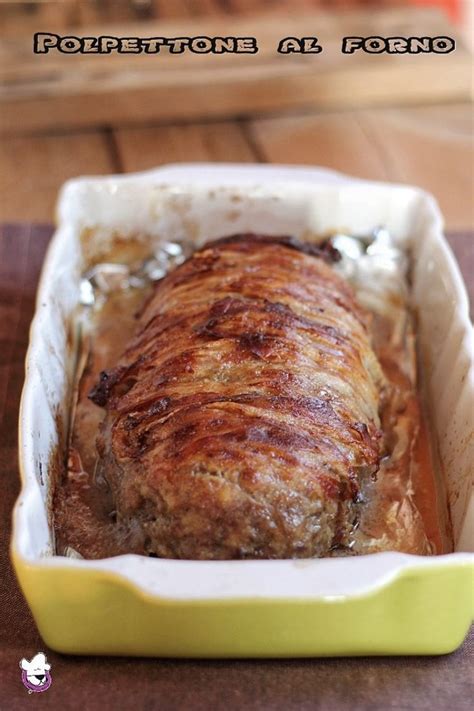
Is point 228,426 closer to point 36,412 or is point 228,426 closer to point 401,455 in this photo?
point 36,412

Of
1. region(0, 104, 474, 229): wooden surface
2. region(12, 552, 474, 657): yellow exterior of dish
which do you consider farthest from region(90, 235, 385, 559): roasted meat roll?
region(0, 104, 474, 229): wooden surface

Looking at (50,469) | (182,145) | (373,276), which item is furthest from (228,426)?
(182,145)

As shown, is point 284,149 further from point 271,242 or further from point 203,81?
point 271,242

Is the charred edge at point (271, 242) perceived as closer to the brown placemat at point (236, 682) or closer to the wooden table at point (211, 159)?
the wooden table at point (211, 159)

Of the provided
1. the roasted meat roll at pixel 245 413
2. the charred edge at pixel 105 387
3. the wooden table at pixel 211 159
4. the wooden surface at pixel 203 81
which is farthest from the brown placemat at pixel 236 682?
the wooden surface at pixel 203 81

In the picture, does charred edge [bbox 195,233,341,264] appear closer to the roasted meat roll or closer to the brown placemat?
the roasted meat roll

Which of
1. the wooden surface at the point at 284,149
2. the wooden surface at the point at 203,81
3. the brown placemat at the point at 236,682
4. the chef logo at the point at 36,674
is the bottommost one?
the chef logo at the point at 36,674
